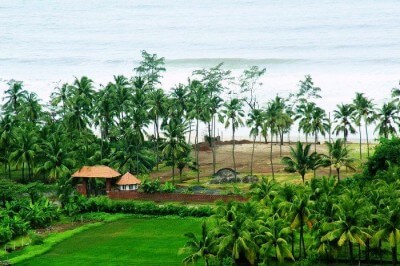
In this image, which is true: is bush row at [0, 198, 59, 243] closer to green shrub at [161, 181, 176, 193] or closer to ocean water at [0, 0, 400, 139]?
green shrub at [161, 181, 176, 193]

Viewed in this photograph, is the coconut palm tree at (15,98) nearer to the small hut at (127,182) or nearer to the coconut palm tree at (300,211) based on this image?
the small hut at (127,182)

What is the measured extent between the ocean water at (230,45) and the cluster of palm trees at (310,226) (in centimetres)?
6770

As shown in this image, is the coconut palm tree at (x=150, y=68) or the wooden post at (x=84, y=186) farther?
the coconut palm tree at (x=150, y=68)

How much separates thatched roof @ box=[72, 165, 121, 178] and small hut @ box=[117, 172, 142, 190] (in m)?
0.89

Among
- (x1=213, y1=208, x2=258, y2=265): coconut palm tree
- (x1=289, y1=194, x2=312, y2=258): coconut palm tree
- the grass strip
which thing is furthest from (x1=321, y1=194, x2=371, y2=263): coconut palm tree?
the grass strip

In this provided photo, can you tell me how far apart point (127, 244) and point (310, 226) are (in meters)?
14.8

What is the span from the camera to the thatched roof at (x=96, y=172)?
69.7m

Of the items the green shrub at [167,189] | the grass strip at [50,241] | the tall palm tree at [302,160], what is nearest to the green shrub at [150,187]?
the green shrub at [167,189]

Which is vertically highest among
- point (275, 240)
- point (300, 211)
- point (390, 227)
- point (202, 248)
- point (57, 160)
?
point (57, 160)

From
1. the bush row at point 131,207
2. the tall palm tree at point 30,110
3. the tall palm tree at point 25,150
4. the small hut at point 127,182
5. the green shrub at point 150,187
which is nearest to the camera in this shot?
the bush row at point 131,207

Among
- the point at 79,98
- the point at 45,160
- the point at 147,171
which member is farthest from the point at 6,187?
the point at 147,171

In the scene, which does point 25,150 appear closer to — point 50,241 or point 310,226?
point 50,241

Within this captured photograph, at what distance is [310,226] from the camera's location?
4731 cm

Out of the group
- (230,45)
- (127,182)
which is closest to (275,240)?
(127,182)
